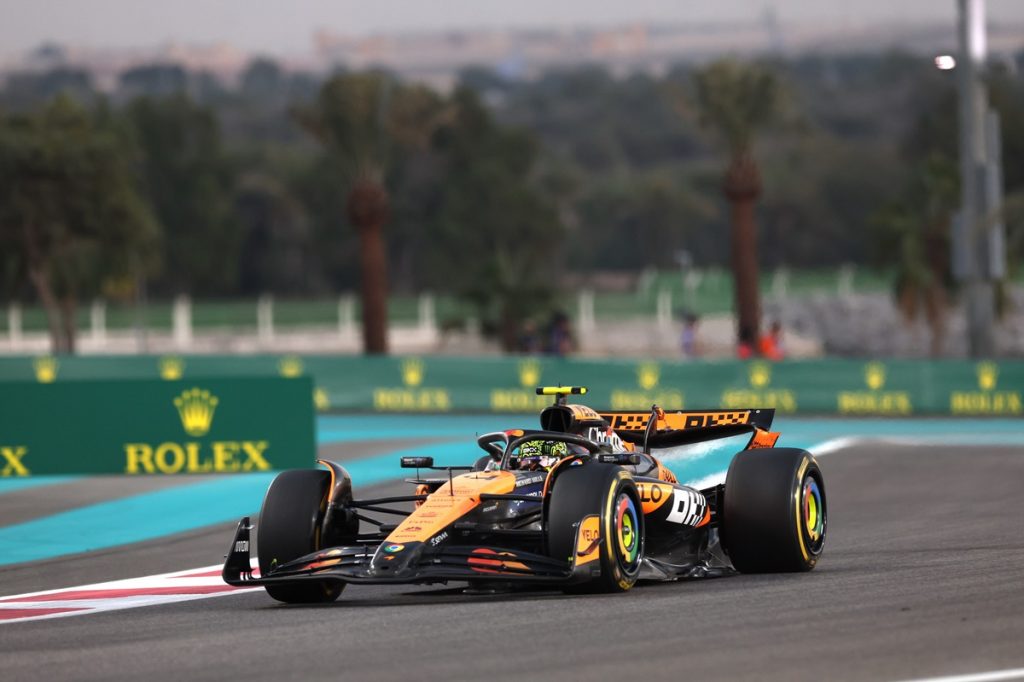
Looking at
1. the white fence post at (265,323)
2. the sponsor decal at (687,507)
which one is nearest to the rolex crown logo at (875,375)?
the sponsor decal at (687,507)

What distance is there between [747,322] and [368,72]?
11.7 m

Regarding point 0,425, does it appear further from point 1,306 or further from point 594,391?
point 1,306

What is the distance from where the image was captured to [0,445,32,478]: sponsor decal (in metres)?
22.8

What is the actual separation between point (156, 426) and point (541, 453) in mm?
11197

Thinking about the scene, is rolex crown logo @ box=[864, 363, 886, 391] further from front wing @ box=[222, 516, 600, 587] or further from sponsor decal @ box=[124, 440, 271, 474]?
front wing @ box=[222, 516, 600, 587]

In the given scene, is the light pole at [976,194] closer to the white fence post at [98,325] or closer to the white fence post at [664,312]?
the white fence post at [664,312]

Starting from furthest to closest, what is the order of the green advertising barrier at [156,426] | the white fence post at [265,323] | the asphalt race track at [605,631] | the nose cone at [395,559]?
1. the white fence post at [265,323]
2. the green advertising barrier at [156,426]
3. the nose cone at [395,559]
4. the asphalt race track at [605,631]

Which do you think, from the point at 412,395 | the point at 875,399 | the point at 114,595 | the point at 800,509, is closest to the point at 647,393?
the point at 875,399

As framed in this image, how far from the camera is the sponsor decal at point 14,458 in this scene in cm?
2284

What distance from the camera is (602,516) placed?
37.6ft

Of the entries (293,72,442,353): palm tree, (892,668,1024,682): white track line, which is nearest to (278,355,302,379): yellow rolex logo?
(293,72,442,353): palm tree

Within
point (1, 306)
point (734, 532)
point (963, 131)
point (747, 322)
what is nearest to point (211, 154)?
point (1, 306)

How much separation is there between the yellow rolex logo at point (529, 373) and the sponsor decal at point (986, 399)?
729cm

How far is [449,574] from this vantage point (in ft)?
36.6
